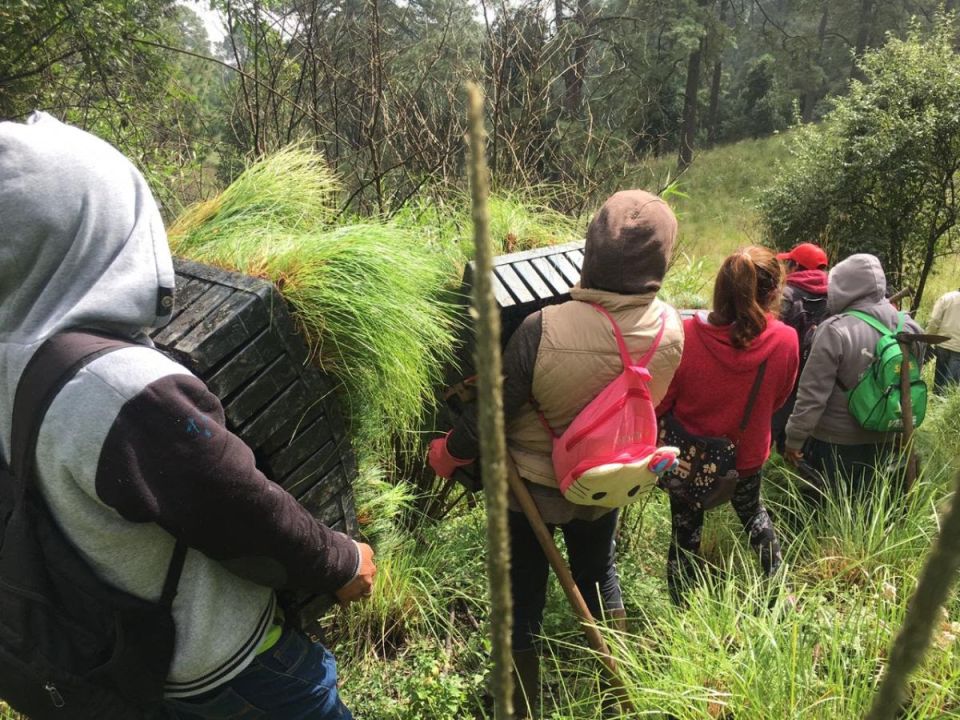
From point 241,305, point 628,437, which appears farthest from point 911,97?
point 241,305

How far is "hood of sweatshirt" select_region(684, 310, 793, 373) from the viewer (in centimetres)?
252

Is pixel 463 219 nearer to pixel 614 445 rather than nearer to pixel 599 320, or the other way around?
pixel 599 320

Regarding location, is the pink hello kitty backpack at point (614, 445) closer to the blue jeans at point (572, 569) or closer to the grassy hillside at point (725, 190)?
the blue jeans at point (572, 569)

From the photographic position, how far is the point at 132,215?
1247 millimetres

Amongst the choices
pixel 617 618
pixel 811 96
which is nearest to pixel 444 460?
pixel 617 618

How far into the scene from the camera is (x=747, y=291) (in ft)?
8.04

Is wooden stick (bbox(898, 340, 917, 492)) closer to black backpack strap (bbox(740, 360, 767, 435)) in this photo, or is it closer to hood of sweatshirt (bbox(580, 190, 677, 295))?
black backpack strap (bbox(740, 360, 767, 435))

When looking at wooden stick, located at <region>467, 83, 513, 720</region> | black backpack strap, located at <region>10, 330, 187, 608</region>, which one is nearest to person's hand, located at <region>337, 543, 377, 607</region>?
black backpack strap, located at <region>10, 330, 187, 608</region>

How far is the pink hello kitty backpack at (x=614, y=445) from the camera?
1.93 metres

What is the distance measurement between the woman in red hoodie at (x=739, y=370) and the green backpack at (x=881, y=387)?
72 centimetres

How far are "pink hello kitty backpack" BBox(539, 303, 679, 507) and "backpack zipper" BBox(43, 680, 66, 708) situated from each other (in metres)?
1.36

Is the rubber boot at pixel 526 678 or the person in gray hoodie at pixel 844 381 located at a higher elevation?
the person in gray hoodie at pixel 844 381

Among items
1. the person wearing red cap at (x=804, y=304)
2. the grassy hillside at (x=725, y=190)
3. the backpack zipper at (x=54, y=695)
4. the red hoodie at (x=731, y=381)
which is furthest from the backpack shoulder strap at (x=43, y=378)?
the grassy hillside at (x=725, y=190)

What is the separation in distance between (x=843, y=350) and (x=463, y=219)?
199 cm
